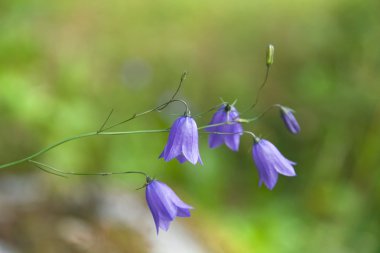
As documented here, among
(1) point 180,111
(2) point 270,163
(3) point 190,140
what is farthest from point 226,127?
(1) point 180,111

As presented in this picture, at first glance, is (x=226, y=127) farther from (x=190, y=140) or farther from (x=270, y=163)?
(x=190, y=140)

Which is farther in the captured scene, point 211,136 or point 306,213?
point 306,213

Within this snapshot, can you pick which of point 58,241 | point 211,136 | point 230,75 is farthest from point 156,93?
point 211,136

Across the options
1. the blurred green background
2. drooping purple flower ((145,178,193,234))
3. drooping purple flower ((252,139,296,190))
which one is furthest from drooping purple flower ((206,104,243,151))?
the blurred green background

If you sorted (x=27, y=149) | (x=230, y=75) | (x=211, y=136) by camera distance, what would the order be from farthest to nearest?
(x=230, y=75) → (x=27, y=149) → (x=211, y=136)

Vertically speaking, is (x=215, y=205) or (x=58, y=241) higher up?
(x=58, y=241)

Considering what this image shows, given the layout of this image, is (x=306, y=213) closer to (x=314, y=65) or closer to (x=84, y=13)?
(x=314, y=65)

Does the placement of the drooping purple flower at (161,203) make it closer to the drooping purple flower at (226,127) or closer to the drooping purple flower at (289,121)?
the drooping purple flower at (226,127)
